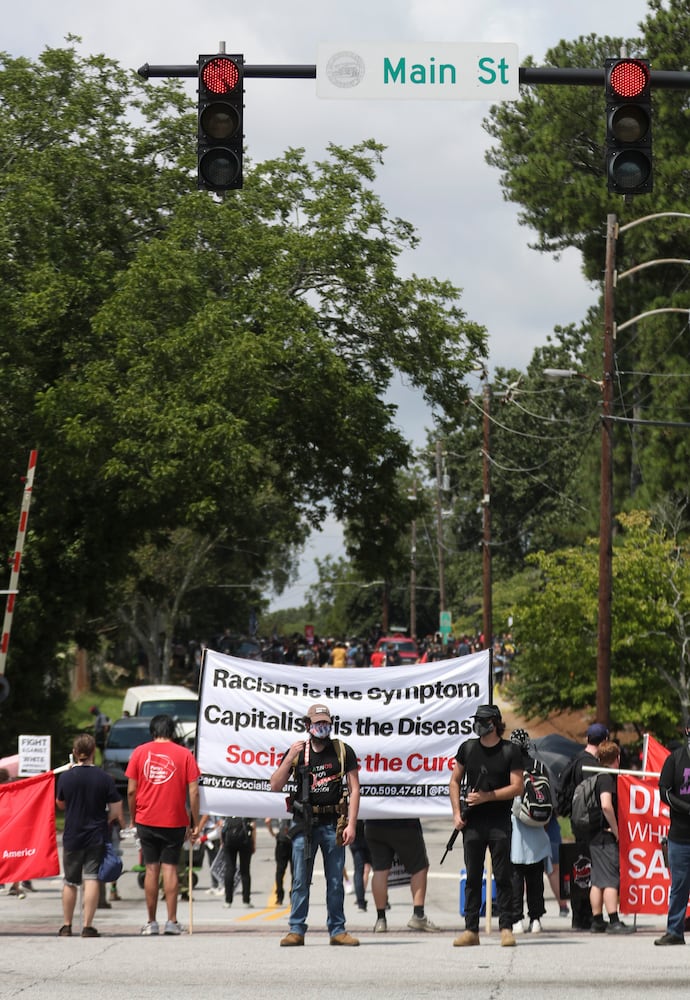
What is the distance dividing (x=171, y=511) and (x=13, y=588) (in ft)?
31.8

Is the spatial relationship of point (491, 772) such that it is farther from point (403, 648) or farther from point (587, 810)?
point (403, 648)

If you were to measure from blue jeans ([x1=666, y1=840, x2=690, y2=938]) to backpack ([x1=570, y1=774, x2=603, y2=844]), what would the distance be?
3.42ft

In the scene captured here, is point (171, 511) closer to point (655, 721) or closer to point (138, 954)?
point (655, 721)

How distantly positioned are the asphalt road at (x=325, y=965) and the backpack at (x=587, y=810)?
0.80 metres

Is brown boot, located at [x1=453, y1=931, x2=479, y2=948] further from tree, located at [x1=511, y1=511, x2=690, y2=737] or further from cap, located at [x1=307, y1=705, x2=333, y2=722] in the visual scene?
tree, located at [x1=511, y1=511, x2=690, y2=737]

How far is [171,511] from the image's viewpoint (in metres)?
30.5

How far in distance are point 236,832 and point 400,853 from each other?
3.58 meters

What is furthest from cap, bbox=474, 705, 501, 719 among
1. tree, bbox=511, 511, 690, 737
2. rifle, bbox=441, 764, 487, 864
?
tree, bbox=511, 511, 690, 737

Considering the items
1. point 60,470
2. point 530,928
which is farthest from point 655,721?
point 530,928

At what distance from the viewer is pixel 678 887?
446 inches

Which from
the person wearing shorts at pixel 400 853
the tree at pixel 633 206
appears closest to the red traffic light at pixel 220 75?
the person wearing shorts at pixel 400 853

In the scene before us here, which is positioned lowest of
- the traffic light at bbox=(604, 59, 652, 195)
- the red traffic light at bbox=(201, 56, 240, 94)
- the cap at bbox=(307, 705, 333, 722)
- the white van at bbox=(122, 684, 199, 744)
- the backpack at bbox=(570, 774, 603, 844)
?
the backpack at bbox=(570, 774, 603, 844)

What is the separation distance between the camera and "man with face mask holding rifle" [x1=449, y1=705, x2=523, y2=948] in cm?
1094

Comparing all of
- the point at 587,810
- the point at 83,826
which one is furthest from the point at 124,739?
the point at 587,810
